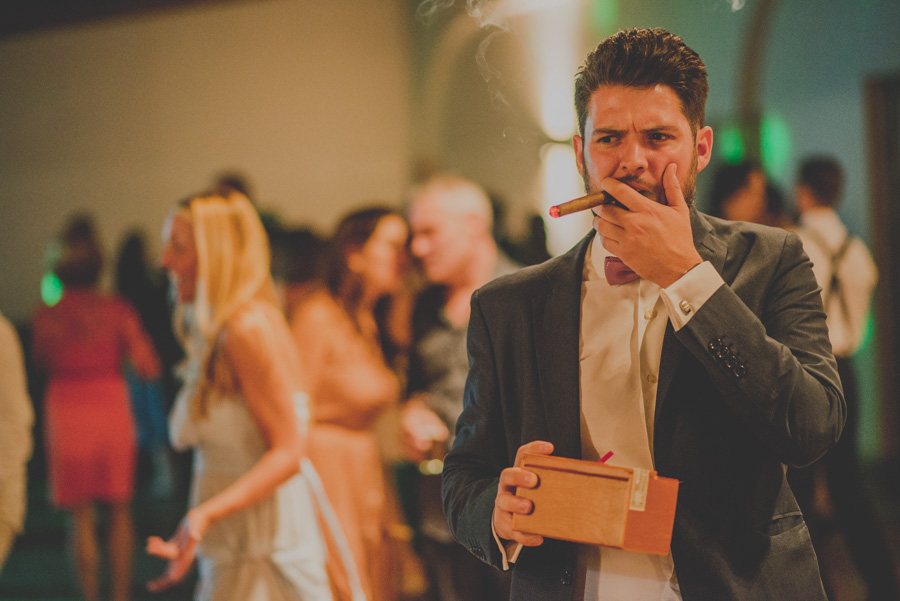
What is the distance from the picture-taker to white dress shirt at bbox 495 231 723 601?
1364mm

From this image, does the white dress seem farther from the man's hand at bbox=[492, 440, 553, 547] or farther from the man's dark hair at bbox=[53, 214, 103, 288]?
the man's dark hair at bbox=[53, 214, 103, 288]

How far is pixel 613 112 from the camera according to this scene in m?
1.36

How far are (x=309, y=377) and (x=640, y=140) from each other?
2.46m

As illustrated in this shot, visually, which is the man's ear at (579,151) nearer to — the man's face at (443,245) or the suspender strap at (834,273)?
the man's face at (443,245)

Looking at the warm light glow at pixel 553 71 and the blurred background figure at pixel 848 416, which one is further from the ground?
the warm light glow at pixel 553 71

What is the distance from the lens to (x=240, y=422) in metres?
2.56

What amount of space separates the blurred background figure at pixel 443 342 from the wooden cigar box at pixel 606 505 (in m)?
1.98

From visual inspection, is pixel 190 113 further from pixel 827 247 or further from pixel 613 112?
pixel 613 112

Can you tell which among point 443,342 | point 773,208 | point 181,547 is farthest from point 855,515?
point 181,547

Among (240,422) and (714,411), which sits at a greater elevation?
(714,411)

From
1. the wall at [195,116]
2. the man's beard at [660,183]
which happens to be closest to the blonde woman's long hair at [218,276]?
the man's beard at [660,183]

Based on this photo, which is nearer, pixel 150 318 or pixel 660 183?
pixel 660 183

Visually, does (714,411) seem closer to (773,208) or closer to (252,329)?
(252,329)

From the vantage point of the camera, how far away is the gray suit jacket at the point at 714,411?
1.21 metres
